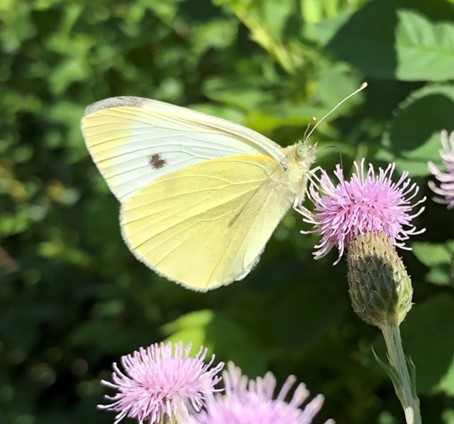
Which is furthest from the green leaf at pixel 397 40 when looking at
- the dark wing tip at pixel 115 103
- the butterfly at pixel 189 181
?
the dark wing tip at pixel 115 103

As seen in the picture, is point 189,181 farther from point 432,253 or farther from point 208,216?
point 432,253

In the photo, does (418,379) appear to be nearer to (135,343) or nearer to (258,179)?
(258,179)

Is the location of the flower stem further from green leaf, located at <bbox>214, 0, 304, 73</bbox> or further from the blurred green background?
green leaf, located at <bbox>214, 0, 304, 73</bbox>

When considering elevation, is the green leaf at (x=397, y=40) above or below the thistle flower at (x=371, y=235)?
above

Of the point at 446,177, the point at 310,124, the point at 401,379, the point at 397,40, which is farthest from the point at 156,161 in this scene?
the point at 401,379

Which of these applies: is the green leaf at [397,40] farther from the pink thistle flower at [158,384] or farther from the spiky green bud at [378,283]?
the pink thistle flower at [158,384]

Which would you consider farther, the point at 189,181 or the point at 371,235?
→ the point at 189,181

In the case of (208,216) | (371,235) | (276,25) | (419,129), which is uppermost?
(276,25)
